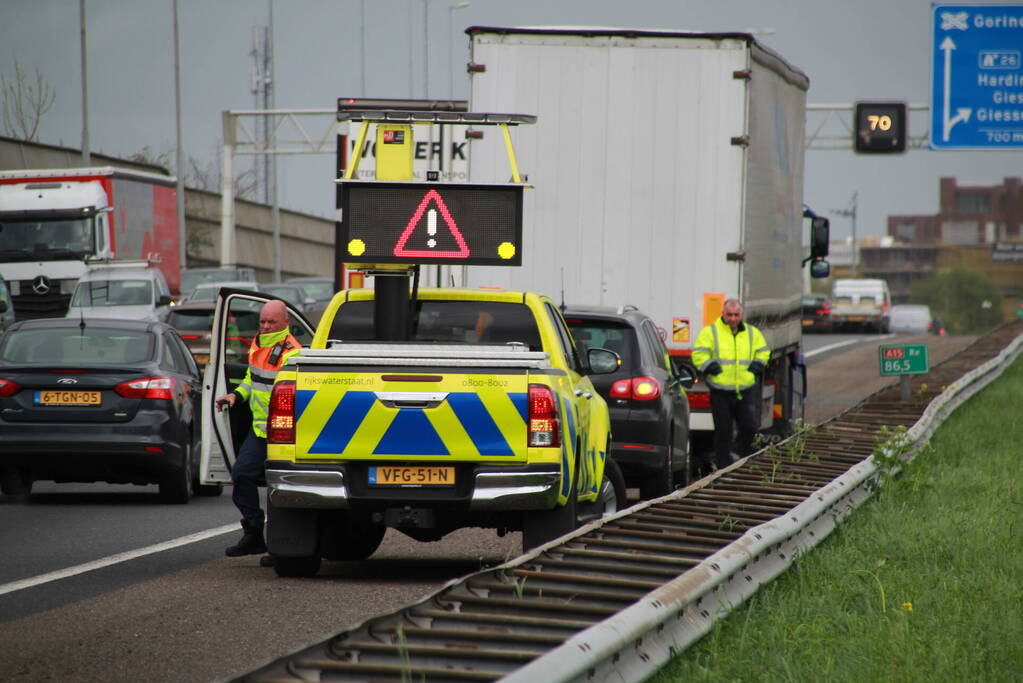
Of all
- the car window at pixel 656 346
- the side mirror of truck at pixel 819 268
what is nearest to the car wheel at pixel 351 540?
the car window at pixel 656 346

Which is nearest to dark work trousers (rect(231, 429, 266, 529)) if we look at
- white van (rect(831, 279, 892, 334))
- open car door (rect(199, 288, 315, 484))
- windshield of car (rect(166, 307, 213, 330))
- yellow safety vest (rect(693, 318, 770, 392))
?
open car door (rect(199, 288, 315, 484))

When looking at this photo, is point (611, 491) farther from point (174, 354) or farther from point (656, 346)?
point (174, 354)

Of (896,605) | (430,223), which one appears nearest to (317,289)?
(430,223)

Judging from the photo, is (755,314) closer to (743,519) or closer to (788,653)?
(743,519)

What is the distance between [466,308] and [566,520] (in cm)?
150

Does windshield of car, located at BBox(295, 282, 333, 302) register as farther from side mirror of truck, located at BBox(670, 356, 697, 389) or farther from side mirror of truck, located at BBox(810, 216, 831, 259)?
side mirror of truck, located at BBox(670, 356, 697, 389)

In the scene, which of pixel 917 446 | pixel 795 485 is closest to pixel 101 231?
pixel 917 446

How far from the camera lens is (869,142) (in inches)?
1389

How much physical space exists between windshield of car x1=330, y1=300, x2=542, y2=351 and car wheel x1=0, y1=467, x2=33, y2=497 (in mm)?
5189

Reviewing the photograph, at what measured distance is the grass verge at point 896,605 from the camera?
6.33 metres

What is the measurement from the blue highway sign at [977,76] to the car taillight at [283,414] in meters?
21.7

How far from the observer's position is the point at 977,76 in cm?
2933

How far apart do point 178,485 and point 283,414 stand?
226 inches

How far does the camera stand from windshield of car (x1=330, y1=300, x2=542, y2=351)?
1018 centimetres
